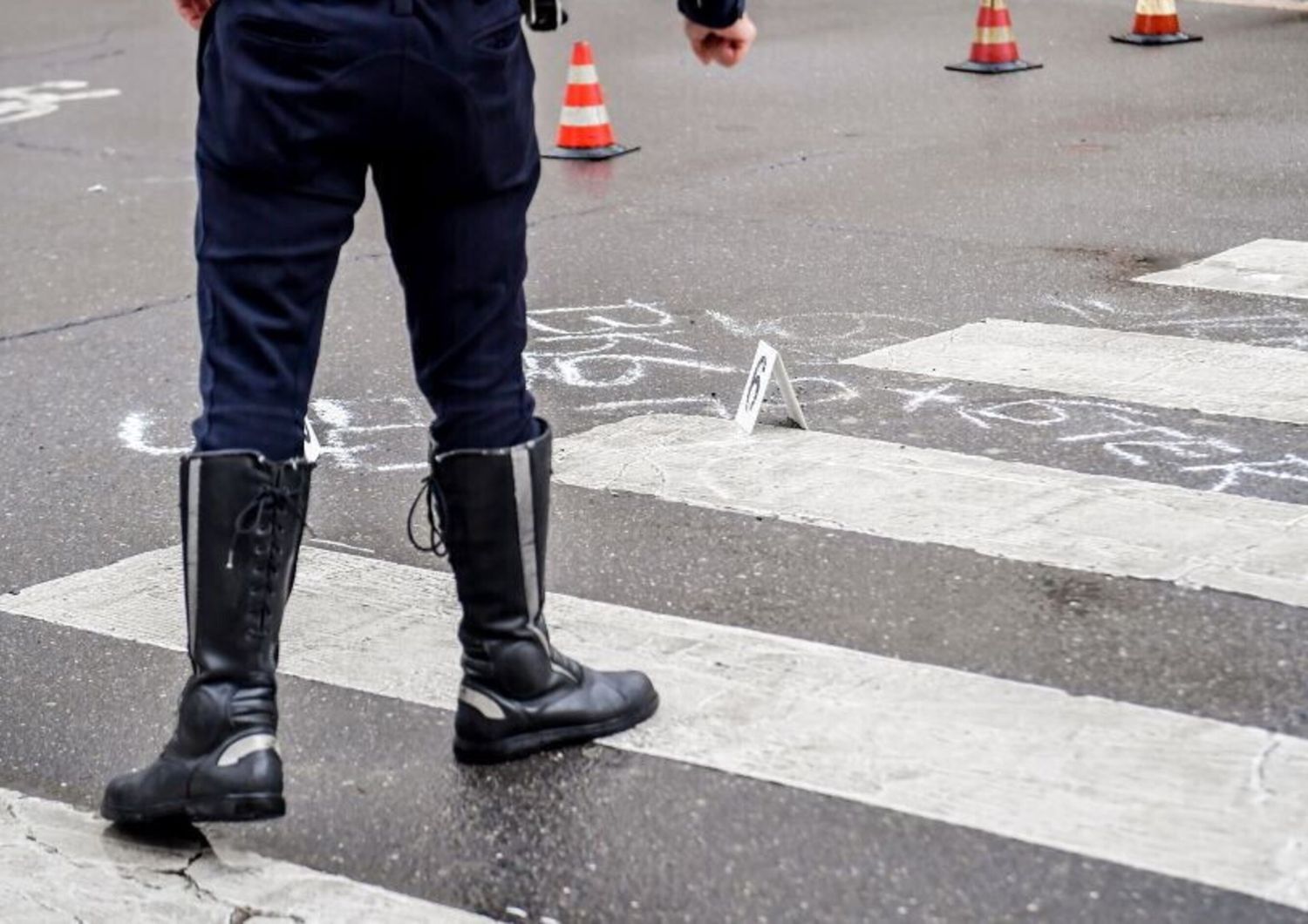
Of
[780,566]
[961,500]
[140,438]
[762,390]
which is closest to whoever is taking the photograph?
[780,566]

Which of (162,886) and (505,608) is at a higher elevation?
(505,608)

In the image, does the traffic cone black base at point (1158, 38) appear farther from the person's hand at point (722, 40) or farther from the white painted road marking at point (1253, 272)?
the person's hand at point (722, 40)

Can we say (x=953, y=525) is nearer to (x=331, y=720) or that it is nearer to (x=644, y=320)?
(x=331, y=720)

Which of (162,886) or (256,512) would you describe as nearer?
(162,886)

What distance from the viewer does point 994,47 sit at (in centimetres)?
1314

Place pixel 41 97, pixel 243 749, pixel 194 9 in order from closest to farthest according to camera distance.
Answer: pixel 243 749, pixel 194 9, pixel 41 97

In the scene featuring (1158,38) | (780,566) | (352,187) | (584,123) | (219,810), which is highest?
(352,187)

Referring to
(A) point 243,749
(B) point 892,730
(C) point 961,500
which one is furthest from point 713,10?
(C) point 961,500

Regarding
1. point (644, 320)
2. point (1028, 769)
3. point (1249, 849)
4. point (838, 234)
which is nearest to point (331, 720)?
point (1028, 769)

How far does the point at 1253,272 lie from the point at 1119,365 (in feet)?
4.44

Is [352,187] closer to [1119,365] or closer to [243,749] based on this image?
[243,749]

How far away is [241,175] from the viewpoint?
346 cm

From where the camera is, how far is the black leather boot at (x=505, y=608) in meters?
3.69

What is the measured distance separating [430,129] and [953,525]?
1.80m
